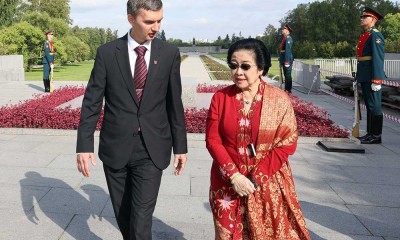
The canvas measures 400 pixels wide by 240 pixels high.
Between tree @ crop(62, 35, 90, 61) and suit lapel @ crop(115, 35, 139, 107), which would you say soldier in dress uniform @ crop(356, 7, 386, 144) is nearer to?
suit lapel @ crop(115, 35, 139, 107)

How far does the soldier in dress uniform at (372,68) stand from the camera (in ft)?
20.6

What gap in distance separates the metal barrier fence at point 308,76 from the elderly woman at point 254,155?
39.4 feet

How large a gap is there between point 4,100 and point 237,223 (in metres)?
11.2

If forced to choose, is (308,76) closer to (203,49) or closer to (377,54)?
(377,54)

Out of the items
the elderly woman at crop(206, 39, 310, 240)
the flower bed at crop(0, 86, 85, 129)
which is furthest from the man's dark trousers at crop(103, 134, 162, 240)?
the flower bed at crop(0, 86, 85, 129)

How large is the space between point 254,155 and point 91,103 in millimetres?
1091

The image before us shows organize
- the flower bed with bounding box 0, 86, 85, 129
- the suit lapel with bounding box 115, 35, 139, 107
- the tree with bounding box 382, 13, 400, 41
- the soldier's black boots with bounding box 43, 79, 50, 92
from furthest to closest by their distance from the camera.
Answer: the tree with bounding box 382, 13, 400, 41 → the soldier's black boots with bounding box 43, 79, 50, 92 → the flower bed with bounding box 0, 86, 85, 129 → the suit lapel with bounding box 115, 35, 139, 107

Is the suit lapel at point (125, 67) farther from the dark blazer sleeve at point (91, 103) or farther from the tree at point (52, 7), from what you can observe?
the tree at point (52, 7)

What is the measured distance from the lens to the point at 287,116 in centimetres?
229

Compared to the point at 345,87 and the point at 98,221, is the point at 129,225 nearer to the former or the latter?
the point at 98,221

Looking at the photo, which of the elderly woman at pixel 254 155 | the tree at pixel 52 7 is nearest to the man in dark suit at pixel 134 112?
the elderly woman at pixel 254 155

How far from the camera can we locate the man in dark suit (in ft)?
8.29

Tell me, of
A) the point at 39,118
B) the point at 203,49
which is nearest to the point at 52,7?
the point at 39,118

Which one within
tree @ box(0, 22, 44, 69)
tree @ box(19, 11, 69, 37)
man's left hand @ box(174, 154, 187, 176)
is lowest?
man's left hand @ box(174, 154, 187, 176)
